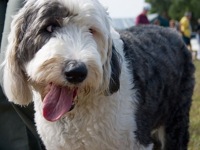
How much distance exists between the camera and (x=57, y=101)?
333 cm

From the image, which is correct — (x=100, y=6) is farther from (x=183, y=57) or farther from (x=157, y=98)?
(x=183, y=57)

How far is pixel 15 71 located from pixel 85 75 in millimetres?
668

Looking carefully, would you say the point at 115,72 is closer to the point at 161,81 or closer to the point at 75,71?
the point at 75,71

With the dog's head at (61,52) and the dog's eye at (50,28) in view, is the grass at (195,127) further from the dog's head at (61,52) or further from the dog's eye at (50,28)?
the dog's eye at (50,28)

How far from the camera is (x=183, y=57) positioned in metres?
4.92

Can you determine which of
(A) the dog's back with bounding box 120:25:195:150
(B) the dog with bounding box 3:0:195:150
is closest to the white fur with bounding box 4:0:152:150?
(B) the dog with bounding box 3:0:195:150

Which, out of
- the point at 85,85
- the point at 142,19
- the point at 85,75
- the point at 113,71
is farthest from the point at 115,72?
the point at 142,19

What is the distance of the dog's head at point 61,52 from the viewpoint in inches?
120

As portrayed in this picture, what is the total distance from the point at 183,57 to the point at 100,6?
172cm

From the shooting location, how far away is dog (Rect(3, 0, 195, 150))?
123 inches

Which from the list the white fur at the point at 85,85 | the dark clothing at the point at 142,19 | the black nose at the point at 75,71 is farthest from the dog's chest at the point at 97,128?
the dark clothing at the point at 142,19

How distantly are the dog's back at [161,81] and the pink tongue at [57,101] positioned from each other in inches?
26.1

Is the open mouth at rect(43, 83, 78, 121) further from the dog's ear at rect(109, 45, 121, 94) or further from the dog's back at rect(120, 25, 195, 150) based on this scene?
the dog's back at rect(120, 25, 195, 150)

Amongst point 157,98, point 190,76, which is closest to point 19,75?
point 157,98
